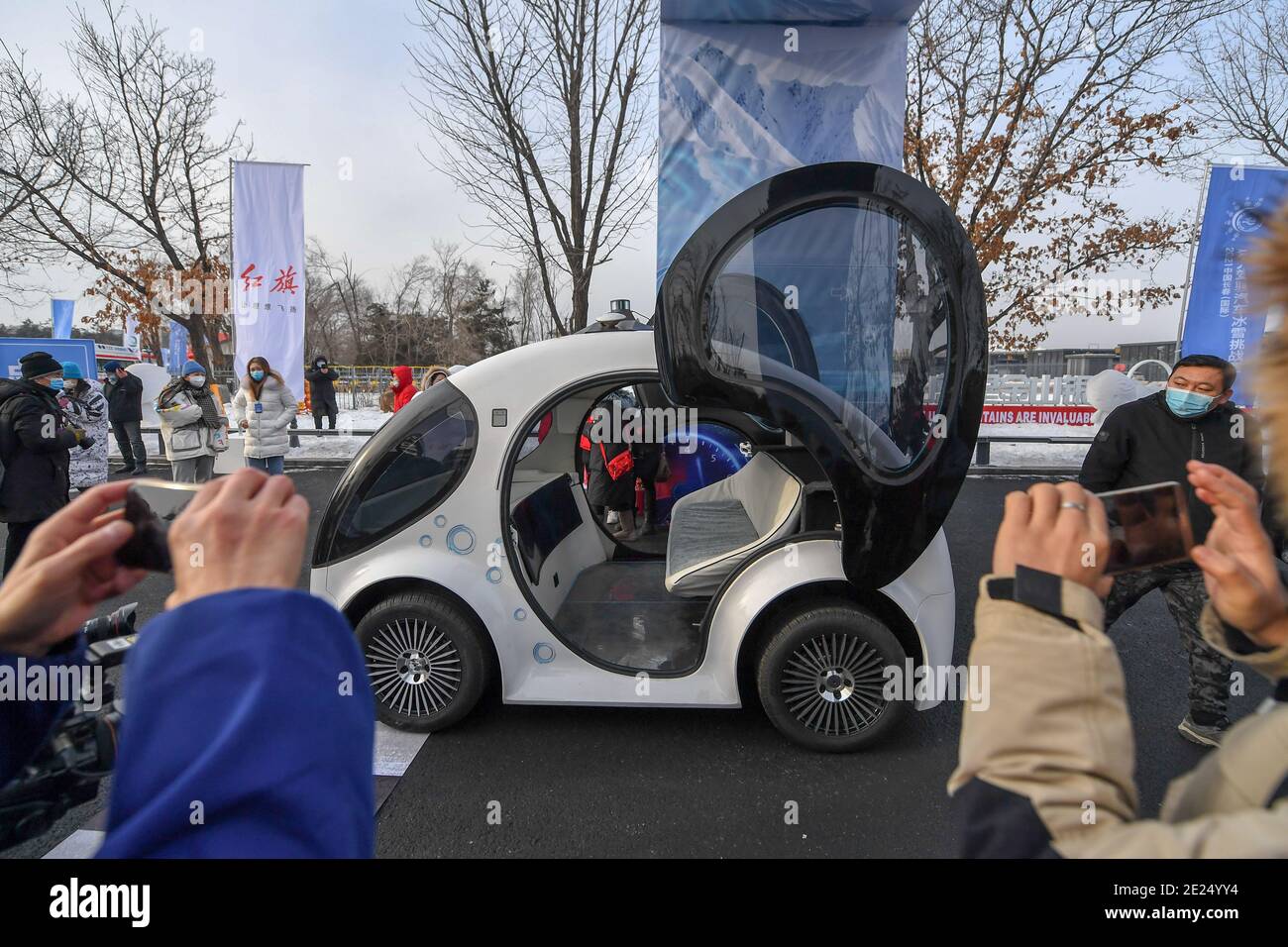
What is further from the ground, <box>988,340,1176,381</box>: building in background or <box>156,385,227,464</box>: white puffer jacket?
<box>988,340,1176,381</box>: building in background

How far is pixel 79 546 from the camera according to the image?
82 centimetres

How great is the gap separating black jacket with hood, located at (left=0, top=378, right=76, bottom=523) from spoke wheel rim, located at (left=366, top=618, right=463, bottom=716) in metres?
3.07

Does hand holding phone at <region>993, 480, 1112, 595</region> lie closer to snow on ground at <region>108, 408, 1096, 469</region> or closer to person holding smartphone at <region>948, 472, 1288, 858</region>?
person holding smartphone at <region>948, 472, 1288, 858</region>

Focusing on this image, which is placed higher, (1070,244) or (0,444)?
(1070,244)

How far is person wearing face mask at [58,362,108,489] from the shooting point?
627 cm

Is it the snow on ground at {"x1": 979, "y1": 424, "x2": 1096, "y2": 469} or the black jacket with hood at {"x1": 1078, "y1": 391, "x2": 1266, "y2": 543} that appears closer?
the black jacket with hood at {"x1": 1078, "y1": 391, "x2": 1266, "y2": 543}

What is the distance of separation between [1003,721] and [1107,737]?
4.5 inches

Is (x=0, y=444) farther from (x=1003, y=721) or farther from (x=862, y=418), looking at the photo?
(x=1003, y=721)

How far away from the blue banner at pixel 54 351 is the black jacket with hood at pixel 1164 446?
21.0m

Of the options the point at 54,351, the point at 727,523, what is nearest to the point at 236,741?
the point at 727,523

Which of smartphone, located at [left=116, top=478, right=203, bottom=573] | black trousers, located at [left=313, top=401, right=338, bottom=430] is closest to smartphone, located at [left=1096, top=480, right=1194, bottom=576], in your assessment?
smartphone, located at [left=116, top=478, right=203, bottom=573]

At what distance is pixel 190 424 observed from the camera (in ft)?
20.4

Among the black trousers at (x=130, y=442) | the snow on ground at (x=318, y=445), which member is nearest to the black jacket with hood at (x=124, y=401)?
the black trousers at (x=130, y=442)
